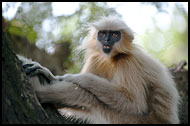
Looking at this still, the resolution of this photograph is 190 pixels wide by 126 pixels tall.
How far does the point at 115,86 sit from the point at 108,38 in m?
1.23

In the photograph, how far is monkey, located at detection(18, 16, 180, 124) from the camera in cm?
429

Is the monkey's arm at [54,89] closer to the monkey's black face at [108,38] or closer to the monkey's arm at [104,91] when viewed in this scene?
the monkey's arm at [104,91]

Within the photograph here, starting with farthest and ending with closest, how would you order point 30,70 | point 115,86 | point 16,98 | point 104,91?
point 115,86
point 104,91
point 30,70
point 16,98

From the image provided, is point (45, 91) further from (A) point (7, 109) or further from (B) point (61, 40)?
(B) point (61, 40)

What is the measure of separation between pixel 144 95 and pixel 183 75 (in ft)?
13.5

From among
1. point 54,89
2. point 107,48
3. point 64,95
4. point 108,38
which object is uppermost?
point 108,38

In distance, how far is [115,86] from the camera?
15.9ft

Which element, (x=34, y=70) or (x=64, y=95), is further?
(x=64, y=95)

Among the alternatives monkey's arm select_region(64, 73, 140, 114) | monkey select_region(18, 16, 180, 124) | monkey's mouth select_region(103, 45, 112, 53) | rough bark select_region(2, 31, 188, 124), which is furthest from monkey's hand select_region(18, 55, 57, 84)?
monkey's mouth select_region(103, 45, 112, 53)

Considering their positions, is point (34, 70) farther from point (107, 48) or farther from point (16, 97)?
point (107, 48)

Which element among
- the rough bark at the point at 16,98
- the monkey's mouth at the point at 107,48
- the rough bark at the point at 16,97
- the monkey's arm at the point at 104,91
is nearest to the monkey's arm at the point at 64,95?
the monkey's arm at the point at 104,91

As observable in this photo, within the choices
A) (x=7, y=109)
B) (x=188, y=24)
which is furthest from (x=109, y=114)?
(x=188, y=24)

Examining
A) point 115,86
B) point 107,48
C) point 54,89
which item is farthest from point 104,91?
point 107,48

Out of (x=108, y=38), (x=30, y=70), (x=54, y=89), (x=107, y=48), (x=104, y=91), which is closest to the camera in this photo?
(x=30, y=70)
